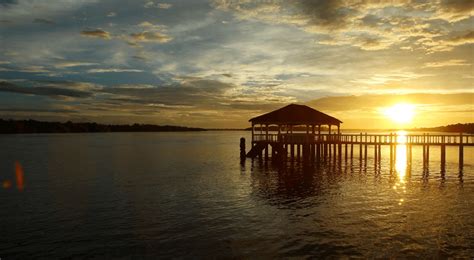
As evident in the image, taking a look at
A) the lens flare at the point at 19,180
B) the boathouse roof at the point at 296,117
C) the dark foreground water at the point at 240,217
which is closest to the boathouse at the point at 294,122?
the boathouse roof at the point at 296,117

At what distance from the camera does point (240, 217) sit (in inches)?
623

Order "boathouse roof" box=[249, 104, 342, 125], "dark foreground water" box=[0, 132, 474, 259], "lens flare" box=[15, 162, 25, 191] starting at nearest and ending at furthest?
"dark foreground water" box=[0, 132, 474, 259] < "lens flare" box=[15, 162, 25, 191] < "boathouse roof" box=[249, 104, 342, 125]

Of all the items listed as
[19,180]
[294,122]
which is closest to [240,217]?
[19,180]

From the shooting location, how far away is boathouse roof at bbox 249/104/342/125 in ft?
121

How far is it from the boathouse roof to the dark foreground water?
9.93 meters

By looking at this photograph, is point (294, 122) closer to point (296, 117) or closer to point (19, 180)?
point (296, 117)

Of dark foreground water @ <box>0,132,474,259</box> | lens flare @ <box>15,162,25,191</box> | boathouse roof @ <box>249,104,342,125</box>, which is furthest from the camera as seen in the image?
boathouse roof @ <box>249,104,342,125</box>

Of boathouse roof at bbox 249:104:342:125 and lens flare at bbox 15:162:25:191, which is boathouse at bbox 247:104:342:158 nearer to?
boathouse roof at bbox 249:104:342:125

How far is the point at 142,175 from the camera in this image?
30.7 metres

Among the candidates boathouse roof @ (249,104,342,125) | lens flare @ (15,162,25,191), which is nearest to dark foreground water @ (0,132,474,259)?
lens flare @ (15,162,25,191)

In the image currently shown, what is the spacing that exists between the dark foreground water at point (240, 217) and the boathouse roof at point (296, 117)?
9933 millimetres

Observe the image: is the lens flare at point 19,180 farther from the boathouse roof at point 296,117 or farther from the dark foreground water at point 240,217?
the boathouse roof at point 296,117

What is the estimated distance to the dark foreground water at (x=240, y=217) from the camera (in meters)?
12.0

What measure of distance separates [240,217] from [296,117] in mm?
22474
